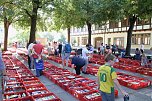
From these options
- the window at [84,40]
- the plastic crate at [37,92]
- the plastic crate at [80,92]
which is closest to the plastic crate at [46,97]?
the plastic crate at [37,92]

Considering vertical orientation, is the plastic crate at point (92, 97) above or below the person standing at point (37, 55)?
below

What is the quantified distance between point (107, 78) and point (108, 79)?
3cm

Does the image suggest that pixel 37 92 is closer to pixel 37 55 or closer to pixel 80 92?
pixel 80 92

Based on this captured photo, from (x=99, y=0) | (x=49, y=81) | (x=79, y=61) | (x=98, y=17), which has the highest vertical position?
(x=99, y=0)

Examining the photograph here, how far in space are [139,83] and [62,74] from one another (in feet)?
13.2

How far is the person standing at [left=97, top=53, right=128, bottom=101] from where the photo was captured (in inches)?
193

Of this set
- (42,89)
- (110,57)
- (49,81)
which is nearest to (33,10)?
(49,81)

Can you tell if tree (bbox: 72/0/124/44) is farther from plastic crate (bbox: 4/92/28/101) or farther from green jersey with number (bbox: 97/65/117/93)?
green jersey with number (bbox: 97/65/117/93)

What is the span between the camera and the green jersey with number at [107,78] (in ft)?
16.1

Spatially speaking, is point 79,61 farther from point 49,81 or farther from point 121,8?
point 121,8

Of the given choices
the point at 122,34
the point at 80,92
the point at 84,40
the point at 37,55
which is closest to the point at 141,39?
the point at 122,34

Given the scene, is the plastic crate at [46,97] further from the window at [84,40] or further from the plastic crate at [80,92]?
the window at [84,40]

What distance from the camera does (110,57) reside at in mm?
4906

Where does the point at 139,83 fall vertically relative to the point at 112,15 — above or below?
below
